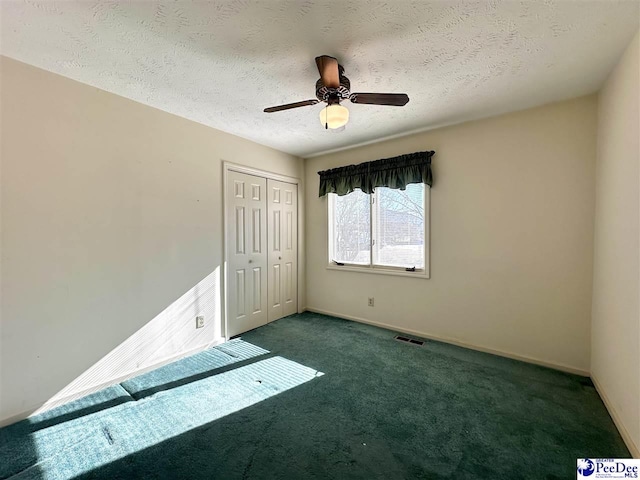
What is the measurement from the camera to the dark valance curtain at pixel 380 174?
3.07 metres

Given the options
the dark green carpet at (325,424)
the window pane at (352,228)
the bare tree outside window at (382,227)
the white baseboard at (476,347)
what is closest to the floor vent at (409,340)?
the white baseboard at (476,347)

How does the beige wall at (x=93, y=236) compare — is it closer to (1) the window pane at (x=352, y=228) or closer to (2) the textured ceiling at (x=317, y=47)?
(2) the textured ceiling at (x=317, y=47)

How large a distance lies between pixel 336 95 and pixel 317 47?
0.99 feet

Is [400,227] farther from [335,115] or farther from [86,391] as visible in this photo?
[86,391]

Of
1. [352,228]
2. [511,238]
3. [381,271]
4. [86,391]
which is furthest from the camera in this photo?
[352,228]

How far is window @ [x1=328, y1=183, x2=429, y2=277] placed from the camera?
3201 mm

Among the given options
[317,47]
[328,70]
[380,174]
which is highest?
[317,47]

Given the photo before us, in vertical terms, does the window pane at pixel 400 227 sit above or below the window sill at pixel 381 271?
above

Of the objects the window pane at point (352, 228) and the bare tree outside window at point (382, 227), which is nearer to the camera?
the bare tree outside window at point (382, 227)

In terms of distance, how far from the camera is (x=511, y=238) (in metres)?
2.61

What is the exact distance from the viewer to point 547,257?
2.45 metres

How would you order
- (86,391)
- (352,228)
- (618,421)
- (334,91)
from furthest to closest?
(352,228) → (86,391) → (334,91) → (618,421)

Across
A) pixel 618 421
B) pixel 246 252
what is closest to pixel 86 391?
pixel 246 252

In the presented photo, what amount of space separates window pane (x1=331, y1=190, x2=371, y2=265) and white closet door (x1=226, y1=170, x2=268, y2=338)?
1059mm
